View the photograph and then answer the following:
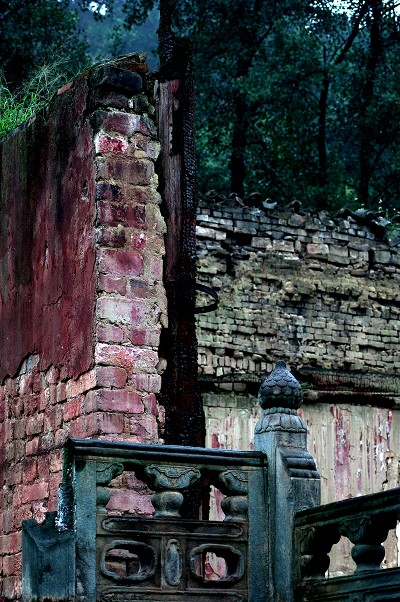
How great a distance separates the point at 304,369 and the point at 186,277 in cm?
570

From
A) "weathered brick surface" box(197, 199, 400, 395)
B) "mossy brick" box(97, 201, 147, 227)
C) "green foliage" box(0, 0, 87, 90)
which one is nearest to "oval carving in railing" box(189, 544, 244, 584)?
"mossy brick" box(97, 201, 147, 227)

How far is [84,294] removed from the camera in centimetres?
922

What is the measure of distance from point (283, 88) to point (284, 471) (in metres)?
17.1

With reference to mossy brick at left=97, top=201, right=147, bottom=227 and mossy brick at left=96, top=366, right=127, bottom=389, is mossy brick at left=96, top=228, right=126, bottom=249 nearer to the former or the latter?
mossy brick at left=97, top=201, right=147, bottom=227

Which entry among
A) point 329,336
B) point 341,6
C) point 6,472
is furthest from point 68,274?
point 341,6

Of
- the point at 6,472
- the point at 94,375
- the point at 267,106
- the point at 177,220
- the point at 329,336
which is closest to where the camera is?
the point at 94,375

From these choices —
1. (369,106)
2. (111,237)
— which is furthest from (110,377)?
(369,106)

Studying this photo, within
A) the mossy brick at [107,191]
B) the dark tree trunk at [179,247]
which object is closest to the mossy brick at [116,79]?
the dark tree trunk at [179,247]

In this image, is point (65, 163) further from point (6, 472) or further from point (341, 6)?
point (341, 6)

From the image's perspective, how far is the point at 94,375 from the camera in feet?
29.2

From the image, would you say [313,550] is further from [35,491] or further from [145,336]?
[35,491]

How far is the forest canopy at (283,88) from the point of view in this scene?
2372 cm

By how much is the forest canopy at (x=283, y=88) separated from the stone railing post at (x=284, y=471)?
16.2 m

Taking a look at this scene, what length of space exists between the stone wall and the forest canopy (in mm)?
13534
